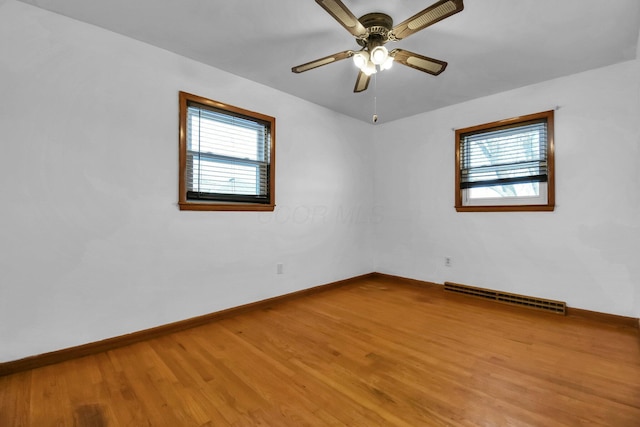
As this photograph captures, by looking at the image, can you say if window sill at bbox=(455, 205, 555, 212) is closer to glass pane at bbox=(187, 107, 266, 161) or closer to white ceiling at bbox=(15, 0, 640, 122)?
white ceiling at bbox=(15, 0, 640, 122)

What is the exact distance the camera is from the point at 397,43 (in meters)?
2.52

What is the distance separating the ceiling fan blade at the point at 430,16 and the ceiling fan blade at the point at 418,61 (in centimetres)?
18

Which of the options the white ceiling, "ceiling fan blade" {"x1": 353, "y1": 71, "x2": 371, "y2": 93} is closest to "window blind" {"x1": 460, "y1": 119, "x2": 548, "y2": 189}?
the white ceiling

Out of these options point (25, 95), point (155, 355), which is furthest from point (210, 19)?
point (155, 355)

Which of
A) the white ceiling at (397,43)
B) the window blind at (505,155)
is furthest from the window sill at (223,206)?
the window blind at (505,155)

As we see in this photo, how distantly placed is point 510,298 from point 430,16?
132 inches

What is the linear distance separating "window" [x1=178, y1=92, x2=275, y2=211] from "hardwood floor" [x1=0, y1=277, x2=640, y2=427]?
135 centimetres

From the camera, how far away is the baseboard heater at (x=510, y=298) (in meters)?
3.13

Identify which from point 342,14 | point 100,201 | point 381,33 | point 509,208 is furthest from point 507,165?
point 100,201

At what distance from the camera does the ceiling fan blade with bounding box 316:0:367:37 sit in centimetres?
159

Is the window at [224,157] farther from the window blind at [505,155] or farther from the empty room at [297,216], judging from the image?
the window blind at [505,155]

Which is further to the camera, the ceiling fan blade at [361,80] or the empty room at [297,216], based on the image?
the ceiling fan blade at [361,80]

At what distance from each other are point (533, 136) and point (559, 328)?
2.21 m

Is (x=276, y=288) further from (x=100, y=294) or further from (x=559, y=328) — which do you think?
(x=559, y=328)
